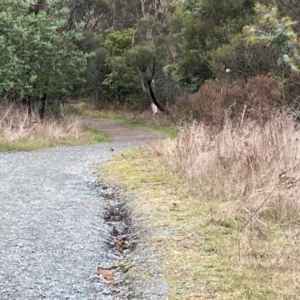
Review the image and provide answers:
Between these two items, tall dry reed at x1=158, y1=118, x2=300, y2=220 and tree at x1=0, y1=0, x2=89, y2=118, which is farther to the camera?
tree at x1=0, y1=0, x2=89, y2=118

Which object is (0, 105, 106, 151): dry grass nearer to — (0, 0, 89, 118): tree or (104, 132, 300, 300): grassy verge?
(0, 0, 89, 118): tree

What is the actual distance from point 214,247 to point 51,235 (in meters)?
1.53

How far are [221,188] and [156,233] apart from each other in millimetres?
1504

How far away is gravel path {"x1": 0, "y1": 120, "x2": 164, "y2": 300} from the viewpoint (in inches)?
146

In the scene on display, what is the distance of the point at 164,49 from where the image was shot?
2533cm

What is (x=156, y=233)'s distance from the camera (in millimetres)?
4957

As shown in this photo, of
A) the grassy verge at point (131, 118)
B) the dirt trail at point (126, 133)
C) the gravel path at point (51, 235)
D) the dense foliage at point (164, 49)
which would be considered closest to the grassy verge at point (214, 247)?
the gravel path at point (51, 235)

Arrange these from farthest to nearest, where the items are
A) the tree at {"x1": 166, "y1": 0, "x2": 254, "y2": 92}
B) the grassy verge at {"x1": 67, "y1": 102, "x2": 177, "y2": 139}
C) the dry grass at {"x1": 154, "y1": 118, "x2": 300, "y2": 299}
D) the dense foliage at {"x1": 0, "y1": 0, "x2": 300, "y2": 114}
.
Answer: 1. the grassy verge at {"x1": 67, "y1": 102, "x2": 177, "y2": 139}
2. the tree at {"x1": 166, "y1": 0, "x2": 254, "y2": 92}
3. the dense foliage at {"x1": 0, "y1": 0, "x2": 300, "y2": 114}
4. the dry grass at {"x1": 154, "y1": 118, "x2": 300, "y2": 299}

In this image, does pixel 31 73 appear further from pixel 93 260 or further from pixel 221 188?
pixel 93 260

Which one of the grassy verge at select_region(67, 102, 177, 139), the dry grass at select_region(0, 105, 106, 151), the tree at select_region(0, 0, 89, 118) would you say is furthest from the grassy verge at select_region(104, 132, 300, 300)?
the grassy verge at select_region(67, 102, 177, 139)

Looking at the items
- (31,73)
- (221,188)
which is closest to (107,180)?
(221,188)

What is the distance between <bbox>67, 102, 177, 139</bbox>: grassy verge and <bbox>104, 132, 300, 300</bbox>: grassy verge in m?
12.5

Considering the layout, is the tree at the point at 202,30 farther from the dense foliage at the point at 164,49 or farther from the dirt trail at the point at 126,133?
the dirt trail at the point at 126,133

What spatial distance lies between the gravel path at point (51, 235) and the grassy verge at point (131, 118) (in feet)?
35.5
